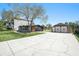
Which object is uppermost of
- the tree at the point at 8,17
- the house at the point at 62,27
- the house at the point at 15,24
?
the tree at the point at 8,17

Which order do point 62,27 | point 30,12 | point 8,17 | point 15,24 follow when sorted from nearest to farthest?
point 8,17 < point 15,24 < point 30,12 < point 62,27

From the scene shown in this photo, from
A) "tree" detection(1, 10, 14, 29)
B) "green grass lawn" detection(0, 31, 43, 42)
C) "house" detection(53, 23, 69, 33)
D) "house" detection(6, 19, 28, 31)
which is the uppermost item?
"tree" detection(1, 10, 14, 29)

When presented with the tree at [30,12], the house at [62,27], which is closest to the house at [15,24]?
the tree at [30,12]

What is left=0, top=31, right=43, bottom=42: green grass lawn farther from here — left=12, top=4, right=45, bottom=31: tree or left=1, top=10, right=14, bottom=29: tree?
left=12, top=4, right=45, bottom=31: tree

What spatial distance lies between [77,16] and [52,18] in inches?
34.4

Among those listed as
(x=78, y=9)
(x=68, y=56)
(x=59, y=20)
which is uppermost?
(x=78, y=9)

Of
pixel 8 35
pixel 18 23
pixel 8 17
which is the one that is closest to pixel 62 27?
pixel 18 23

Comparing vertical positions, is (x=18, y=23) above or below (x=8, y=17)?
below

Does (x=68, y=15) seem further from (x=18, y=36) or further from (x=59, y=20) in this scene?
(x=18, y=36)

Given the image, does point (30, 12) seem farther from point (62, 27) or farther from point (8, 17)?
point (62, 27)

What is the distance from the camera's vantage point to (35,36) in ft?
22.6

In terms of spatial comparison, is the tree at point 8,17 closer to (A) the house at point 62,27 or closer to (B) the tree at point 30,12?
(B) the tree at point 30,12

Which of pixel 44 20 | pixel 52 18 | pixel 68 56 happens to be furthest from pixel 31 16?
pixel 68 56

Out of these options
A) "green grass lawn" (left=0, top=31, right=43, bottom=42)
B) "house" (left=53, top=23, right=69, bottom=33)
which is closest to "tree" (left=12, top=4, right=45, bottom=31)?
"green grass lawn" (left=0, top=31, right=43, bottom=42)
